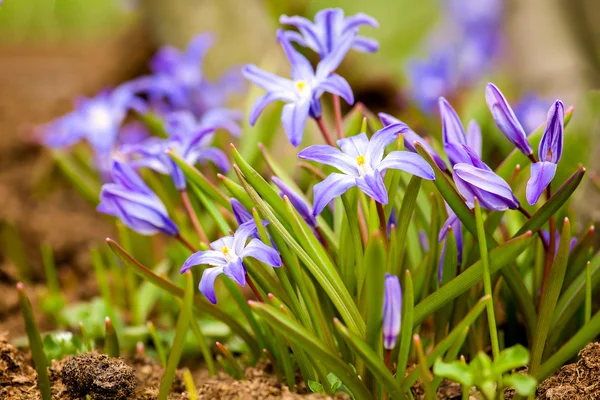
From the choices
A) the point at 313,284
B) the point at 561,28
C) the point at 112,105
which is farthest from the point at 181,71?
the point at 561,28

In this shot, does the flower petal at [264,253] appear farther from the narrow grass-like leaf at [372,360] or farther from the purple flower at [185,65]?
the purple flower at [185,65]

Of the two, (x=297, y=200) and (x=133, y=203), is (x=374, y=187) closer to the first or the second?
(x=297, y=200)

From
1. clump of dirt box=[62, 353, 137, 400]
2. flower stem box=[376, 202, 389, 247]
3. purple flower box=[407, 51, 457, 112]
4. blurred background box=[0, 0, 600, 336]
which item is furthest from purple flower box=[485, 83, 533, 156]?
purple flower box=[407, 51, 457, 112]

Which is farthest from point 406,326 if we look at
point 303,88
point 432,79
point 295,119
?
point 432,79

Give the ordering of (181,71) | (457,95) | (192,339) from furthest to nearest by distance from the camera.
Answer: (457,95), (181,71), (192,339)

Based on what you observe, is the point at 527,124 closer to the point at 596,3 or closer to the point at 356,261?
the point at 596,3

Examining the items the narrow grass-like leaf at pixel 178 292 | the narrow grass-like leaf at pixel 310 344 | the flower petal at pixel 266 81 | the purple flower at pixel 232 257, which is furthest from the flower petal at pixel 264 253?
the flower petal at pixel 266 81
